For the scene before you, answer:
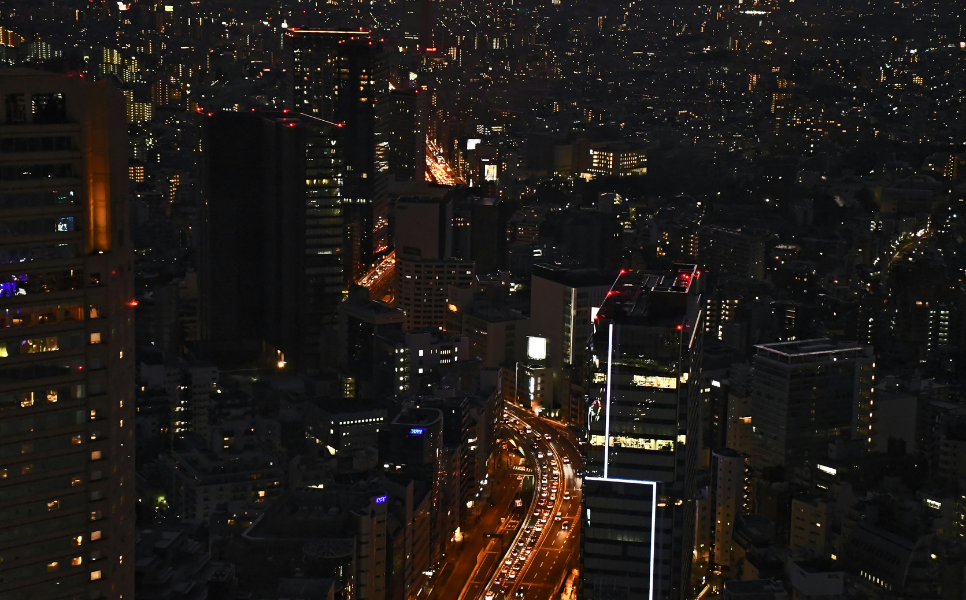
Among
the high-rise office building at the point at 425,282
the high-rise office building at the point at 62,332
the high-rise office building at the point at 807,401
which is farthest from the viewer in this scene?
the high-rise office building at the point at 425,282

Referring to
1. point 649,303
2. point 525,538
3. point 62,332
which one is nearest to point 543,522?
point 525,538

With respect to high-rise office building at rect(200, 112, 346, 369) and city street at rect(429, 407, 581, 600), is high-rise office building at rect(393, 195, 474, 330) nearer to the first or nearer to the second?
high-rise office building at rect(200, 112, 346, 369)

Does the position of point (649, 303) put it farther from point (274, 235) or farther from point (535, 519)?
point (274, 235)

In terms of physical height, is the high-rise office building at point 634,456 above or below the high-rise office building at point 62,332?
below

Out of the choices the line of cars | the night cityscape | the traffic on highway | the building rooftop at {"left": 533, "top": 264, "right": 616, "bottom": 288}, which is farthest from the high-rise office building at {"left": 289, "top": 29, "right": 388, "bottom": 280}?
the line of cars

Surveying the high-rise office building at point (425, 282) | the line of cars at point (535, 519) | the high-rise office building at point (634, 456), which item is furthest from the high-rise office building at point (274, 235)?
the high-rise office building at point (634, 456)

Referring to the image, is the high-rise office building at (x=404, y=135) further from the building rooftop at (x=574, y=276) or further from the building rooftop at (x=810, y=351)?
the building rooftop at (x=810, y=351)

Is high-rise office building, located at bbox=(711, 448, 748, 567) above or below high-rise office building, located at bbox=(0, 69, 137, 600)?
below
